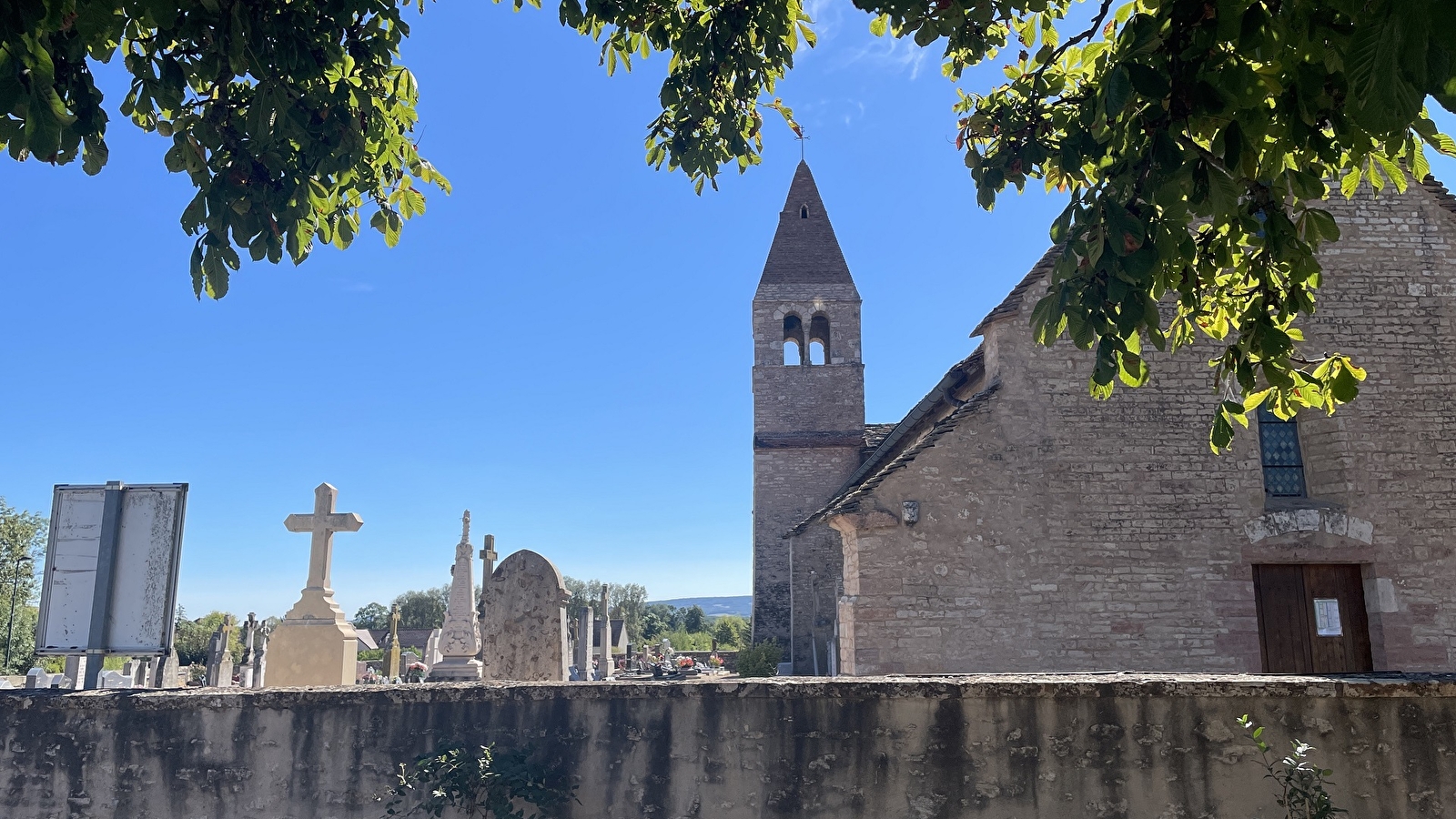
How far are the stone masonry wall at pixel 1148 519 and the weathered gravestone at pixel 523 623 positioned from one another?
3401mm

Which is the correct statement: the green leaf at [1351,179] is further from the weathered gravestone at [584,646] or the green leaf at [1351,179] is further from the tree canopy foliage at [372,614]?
the tree canopy foliage at [372,614]

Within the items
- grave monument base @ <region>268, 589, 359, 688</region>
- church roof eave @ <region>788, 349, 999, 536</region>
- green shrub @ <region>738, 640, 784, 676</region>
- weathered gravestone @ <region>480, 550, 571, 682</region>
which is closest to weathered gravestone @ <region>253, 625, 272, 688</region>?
green shrub @ <region>738, 640, 784, 676</region>

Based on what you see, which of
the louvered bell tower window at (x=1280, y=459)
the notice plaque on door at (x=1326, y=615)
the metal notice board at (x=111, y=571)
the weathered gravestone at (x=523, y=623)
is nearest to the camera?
the metal notice board at (x=111, y=571)

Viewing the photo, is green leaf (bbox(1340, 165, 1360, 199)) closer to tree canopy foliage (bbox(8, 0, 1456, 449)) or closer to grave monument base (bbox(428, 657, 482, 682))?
tree canopy foliage (bbox(8, 0, 1456, 449))

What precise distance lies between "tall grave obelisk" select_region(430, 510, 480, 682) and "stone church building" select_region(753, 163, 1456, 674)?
20.6ft

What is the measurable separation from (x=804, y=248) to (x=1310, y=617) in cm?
1725

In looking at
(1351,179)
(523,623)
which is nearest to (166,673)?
(523,623)

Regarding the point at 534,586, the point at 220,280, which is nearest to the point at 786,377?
the point at 534,586

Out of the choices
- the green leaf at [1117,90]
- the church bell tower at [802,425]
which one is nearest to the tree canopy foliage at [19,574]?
the church bell tower at [802,425]

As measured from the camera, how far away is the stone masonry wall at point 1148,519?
10047 mm

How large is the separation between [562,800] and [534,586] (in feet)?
13.7

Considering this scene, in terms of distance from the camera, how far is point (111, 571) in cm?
577

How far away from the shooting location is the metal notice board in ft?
18.8

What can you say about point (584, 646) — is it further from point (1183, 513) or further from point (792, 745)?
point (792, 745)
